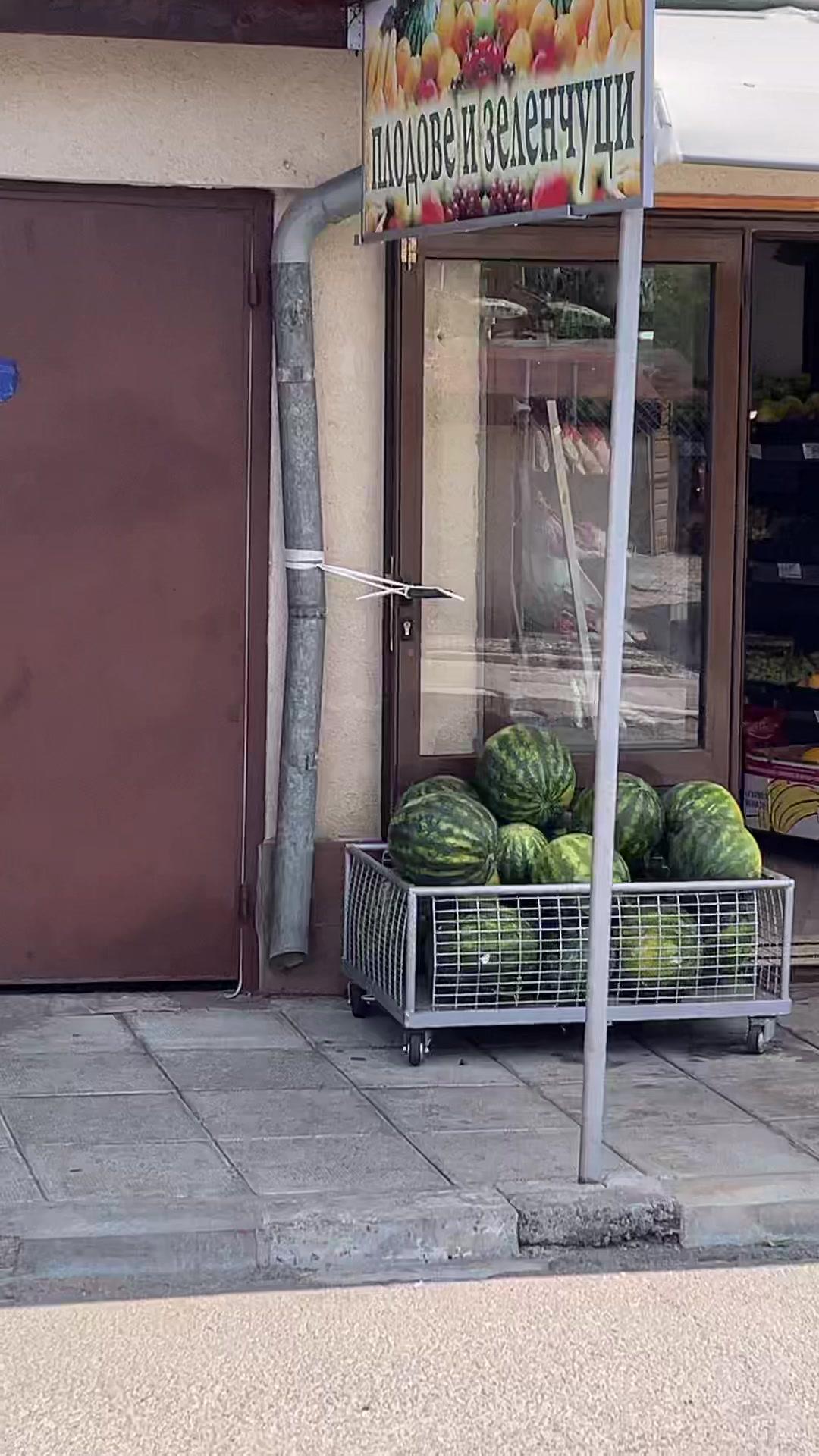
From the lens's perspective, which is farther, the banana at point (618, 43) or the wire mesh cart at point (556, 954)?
the wire mesh cart at point (556, 954)

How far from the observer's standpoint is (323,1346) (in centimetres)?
466

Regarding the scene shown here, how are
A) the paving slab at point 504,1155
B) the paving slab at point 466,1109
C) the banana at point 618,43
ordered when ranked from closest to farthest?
the banana at point 618,43, the paving slab at point 504,1155, the paving slab at point 466,1109

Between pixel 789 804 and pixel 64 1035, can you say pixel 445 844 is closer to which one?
pixel 64 1035

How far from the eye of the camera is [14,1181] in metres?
5.44

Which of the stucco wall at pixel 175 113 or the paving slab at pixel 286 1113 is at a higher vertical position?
the stucco wall at pixel 175 113

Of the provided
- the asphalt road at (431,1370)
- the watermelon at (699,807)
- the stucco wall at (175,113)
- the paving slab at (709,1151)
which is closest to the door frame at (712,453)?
the watermelon at (699,807)

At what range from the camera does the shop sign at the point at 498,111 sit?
196 inches

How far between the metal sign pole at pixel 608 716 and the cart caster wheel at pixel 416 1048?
1259mm

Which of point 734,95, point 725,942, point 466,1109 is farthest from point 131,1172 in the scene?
point 734,95

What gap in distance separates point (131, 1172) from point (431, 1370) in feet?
4.31

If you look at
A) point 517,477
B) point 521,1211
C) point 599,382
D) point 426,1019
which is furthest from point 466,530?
point 521,1211

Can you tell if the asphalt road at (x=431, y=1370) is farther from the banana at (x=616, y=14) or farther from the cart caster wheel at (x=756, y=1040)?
the banana at (x=616, y=14)

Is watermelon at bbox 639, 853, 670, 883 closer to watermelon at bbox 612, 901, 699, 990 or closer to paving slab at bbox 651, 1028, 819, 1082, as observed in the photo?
watermelon at bbox 612, 901, 699, 990

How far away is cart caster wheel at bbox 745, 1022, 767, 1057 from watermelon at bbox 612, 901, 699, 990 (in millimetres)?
294
